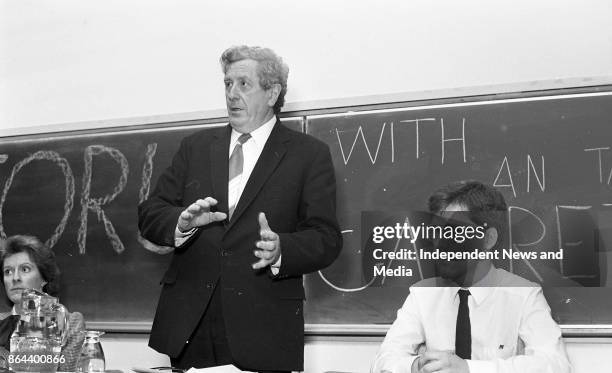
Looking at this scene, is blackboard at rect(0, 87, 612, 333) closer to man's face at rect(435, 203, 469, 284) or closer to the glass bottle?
man's face at rect(435, 203, 469, 284)

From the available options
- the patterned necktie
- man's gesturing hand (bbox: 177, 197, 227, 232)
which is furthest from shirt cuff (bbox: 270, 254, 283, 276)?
the patterned necktie

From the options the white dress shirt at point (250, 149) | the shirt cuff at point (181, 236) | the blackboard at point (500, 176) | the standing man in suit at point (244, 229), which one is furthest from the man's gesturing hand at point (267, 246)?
the blackboard at point (500, 176)

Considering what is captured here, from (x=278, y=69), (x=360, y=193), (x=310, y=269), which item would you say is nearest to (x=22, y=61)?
(x=278, y=69)

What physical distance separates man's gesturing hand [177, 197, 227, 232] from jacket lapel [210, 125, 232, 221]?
0.23m

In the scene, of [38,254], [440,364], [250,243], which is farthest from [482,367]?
[38,254]

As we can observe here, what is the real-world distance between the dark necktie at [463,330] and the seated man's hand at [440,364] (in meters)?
0.26

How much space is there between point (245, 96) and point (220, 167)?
0.25 meters

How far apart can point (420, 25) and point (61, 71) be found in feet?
5.32

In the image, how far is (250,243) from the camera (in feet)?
8.31

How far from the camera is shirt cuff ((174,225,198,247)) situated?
239cm

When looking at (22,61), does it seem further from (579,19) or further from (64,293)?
(579,19)

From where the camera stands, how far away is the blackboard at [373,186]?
2.70 m

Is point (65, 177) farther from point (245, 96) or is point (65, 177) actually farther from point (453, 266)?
point (453, 266)

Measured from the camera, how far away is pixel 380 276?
9.52 feet
